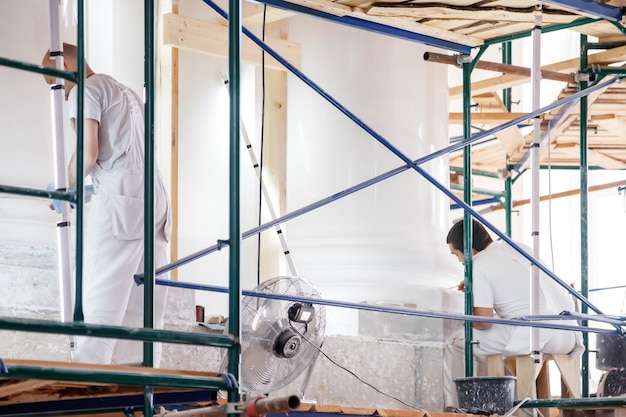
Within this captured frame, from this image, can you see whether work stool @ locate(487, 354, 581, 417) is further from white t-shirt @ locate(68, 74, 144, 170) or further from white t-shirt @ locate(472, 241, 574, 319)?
white t-shirt @ locate(68, 74, 144, 170)

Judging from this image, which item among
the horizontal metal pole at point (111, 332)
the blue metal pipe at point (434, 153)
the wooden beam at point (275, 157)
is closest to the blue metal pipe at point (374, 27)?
the blue metal pipe at point (434, 153)

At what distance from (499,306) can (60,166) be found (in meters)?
3.84

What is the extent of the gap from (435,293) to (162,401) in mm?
4578

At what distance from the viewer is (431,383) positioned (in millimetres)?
8109

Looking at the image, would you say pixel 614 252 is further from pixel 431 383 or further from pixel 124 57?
pixel 124 57

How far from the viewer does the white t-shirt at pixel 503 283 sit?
8008mm

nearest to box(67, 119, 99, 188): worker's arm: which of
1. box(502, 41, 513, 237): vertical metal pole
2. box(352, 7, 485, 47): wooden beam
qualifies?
box(352, 7, 485, 47): wooden beam

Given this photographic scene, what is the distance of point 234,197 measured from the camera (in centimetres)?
372

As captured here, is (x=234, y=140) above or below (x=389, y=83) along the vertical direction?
below

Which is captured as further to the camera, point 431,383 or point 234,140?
point 431,383

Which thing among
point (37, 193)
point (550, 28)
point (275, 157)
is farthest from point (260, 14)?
point (37, 193)

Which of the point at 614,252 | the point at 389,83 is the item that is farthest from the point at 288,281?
the point at 614,252

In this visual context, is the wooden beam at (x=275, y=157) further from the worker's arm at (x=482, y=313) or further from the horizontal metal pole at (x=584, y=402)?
the horizontal metal pole at (x=584, y=402)

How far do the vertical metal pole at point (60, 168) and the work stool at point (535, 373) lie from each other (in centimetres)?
331
